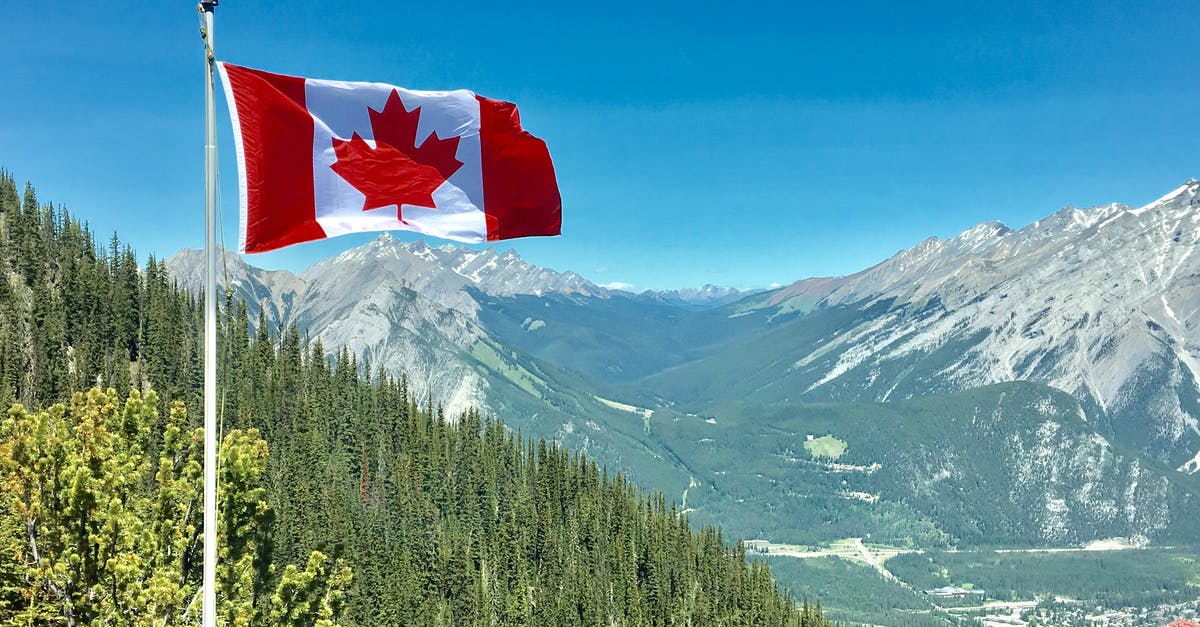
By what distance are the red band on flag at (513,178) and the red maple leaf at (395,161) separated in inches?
43.1

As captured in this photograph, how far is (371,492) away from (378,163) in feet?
567

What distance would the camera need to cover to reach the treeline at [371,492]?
135 meters

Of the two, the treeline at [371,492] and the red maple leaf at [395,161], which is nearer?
the red maple leaf at [395,161]

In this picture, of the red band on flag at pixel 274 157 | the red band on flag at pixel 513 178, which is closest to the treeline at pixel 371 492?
the red band on flag at pixel 513 178

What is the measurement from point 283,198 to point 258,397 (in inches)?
6548

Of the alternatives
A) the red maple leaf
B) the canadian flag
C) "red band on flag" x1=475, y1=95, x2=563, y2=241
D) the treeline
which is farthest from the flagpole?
the treeline

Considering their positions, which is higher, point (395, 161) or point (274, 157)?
point (395, 161)

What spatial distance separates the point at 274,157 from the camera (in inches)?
732

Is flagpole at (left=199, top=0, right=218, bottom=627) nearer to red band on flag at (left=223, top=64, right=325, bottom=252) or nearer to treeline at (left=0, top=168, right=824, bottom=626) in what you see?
red band on flag at (left=223, top=64, right=325, bottom=252)

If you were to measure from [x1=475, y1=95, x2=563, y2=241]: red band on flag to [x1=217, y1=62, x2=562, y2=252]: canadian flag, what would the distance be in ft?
0.09

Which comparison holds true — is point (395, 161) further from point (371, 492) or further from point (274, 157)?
point (371, 492)

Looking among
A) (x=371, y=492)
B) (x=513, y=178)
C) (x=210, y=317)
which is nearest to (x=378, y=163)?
(x=513, y=178)

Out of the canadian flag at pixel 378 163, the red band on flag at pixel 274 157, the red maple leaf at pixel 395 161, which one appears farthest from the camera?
the red maple leaf at pixel 395 161

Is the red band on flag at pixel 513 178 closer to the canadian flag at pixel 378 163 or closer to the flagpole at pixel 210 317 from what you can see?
the canadian flag at pixel 378 163
